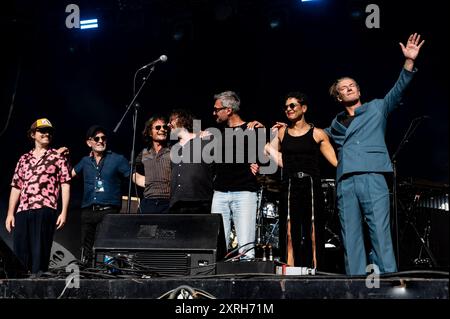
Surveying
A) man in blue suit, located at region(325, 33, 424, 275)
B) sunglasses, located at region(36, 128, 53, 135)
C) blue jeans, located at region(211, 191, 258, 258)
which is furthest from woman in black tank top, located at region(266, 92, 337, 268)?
sunglasses, located at region(36, 128, 53, 135)

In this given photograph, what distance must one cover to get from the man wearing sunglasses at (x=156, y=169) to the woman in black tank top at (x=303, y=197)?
1.03m

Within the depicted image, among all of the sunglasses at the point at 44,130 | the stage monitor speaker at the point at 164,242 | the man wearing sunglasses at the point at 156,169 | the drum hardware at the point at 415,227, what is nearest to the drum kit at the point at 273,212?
the drum hardware at the point at 415,227

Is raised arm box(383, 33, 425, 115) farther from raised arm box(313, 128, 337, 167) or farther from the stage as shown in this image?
the stage

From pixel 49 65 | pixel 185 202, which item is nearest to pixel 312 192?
pixel 185 202

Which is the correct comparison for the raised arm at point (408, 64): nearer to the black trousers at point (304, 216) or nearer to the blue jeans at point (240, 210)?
the black trousers at point (304, 216)

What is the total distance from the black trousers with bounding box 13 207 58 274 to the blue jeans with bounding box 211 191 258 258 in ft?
4.53

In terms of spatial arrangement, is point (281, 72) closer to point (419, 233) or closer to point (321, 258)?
point (419, 233)

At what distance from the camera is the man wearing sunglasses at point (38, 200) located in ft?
13.5

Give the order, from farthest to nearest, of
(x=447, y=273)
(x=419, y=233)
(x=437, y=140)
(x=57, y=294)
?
(x=437, y=140), (x=419, y=233), (x=57, y=294), (x=447, y=273)

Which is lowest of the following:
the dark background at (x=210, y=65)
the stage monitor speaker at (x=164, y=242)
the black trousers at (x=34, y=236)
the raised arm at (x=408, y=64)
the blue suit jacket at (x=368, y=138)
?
the stage monitor speaker at (x=164, y=242)

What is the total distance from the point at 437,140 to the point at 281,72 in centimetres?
200

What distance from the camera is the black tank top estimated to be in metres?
3.65

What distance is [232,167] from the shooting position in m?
3.91
